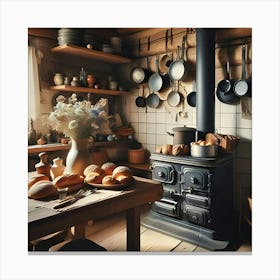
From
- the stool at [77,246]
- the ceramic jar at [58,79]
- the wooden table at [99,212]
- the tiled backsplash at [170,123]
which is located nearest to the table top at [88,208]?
the wooden table at [99,212]

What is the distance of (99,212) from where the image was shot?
1.06 m

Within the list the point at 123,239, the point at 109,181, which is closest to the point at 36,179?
the point at 109,181

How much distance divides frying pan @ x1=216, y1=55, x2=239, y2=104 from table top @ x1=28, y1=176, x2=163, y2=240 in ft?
4.48

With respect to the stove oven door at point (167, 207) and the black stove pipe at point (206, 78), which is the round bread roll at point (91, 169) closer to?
Result: the stove oven door at point (167, 207)

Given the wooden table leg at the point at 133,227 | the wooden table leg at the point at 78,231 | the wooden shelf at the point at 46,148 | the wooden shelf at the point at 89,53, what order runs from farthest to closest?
the wooden shelf at the point at 89,53, the wooden shelf at the point at 46,148, the wooden table leg at the point at 78,231, the wooden table leg at the point at 133,227

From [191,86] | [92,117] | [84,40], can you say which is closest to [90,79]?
[84,40]

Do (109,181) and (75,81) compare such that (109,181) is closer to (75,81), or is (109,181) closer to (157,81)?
(75,81)

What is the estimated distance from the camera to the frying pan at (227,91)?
7.52 feet

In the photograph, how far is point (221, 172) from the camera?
6.63 feet

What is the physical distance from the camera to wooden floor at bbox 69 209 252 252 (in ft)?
5.35

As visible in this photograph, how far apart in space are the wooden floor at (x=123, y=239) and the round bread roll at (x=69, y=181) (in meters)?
0.60

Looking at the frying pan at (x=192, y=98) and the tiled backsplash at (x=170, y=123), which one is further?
the frying pan at (x=192, y=98)

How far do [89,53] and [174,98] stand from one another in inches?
35.4

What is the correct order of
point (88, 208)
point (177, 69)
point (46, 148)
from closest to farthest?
1. point (88, 208)
2. point (46, 148)
3. point (177, 69)
